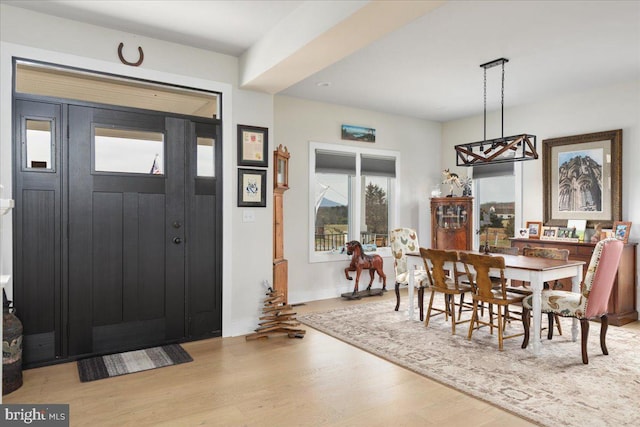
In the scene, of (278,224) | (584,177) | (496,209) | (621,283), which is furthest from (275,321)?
(584,177)

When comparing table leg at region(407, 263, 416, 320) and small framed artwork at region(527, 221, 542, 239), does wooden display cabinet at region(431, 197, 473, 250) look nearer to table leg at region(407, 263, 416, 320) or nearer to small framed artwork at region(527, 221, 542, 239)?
small framed artwork at region(527, 221, 542, 239)

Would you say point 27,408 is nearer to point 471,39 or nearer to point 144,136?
point 144,136

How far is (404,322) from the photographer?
4.73 meters

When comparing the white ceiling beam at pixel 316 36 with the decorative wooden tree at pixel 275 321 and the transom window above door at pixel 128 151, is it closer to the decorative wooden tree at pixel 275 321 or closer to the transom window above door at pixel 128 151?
the transom window above door at pixel 128 151

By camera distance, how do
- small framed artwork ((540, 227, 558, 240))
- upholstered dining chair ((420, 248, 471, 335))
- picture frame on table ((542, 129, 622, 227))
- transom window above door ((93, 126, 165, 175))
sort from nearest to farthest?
1. transom window above door ((93, 126, 165, 175))
2. upholstered dining chair ((420, 248, 471, 335))
3. picture frame on table ((542, 129, 622, 227))
4. small framed artwork ((540, 227, 558, 240))

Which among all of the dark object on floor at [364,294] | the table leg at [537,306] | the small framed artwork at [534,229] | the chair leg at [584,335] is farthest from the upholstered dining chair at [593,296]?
the dark object on floor at [364,294]

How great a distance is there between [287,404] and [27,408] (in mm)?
1539

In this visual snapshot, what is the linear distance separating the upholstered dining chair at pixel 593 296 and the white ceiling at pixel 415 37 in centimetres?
182

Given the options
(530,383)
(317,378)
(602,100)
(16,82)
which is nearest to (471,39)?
(602,100)

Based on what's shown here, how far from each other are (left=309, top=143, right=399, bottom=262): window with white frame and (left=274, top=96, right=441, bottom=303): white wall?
0.39ft

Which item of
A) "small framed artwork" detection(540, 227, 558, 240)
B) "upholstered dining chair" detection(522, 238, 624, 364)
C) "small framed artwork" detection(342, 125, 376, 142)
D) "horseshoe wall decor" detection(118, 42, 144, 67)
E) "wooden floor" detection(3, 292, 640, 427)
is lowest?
"wooden floor" detection(3, 292, 640, 427)

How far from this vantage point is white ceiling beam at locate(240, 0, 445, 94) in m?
2.69

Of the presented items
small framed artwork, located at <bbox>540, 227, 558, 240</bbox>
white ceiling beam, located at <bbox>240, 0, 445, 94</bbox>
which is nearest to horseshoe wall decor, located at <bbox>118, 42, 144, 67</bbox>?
white ceiling beam, located at <bbox>240, 0, 445, 94</bbox>

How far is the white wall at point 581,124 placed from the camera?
498 cm
